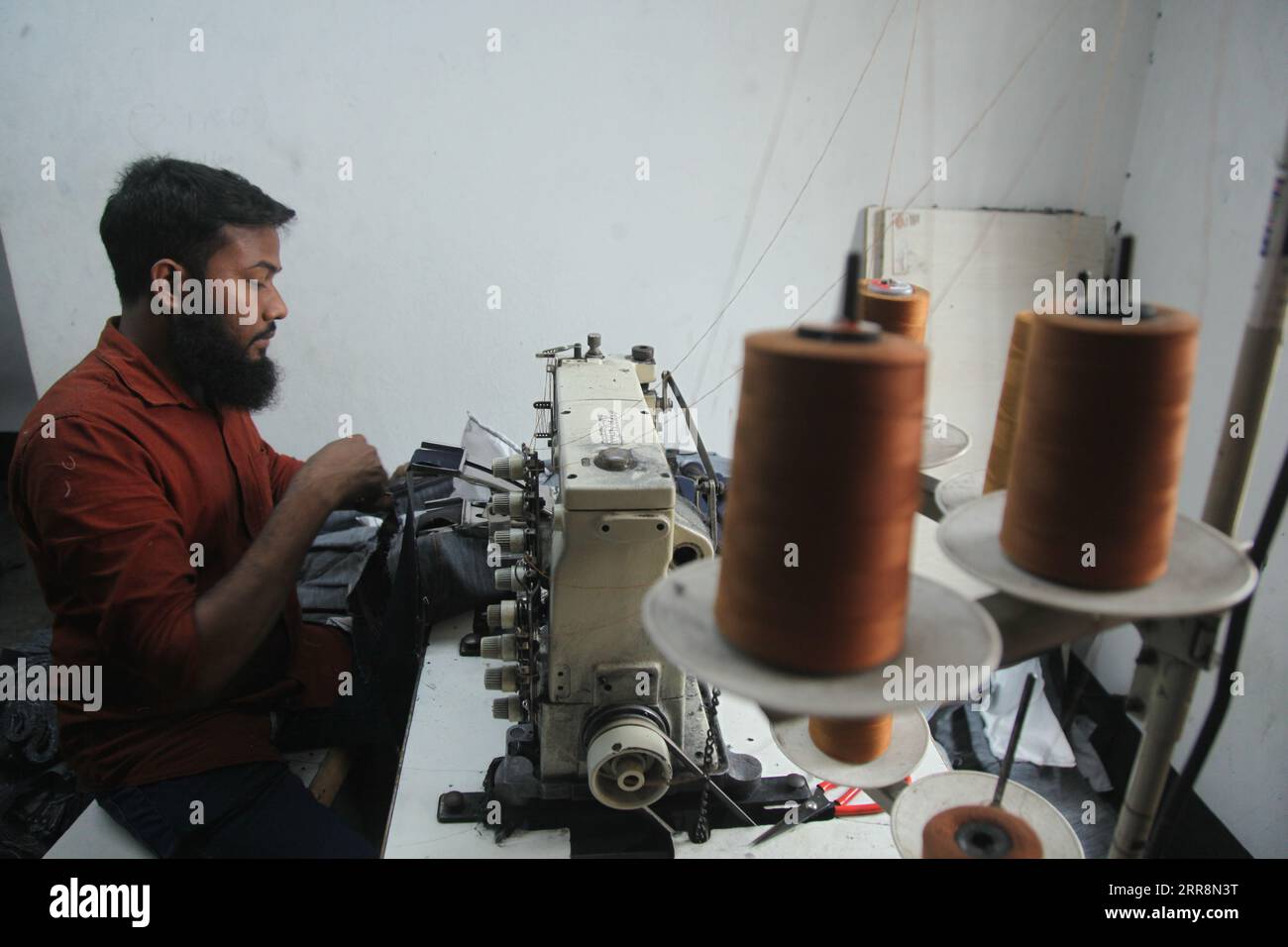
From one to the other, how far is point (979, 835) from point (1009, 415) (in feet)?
1.65

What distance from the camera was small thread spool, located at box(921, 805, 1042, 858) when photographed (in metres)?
0.83

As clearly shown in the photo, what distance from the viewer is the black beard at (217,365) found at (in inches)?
62.8

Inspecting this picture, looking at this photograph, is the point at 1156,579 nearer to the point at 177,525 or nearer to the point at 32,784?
the point at 177,525

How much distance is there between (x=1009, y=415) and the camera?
104 cm

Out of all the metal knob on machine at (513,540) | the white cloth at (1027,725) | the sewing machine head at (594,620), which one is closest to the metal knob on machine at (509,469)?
the sewing machine head at (594,620)

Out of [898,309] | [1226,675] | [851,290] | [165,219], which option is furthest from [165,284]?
[1226,675]

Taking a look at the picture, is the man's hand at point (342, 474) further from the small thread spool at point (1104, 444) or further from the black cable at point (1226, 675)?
the black cable at point (1226, 675)

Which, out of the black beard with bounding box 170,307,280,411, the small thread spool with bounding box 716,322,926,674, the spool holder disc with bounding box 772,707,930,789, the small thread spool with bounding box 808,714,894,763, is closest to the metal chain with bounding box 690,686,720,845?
the spool holder disc with bounding box 772,707,930,789

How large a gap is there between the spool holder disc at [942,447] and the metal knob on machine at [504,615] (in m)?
0.71

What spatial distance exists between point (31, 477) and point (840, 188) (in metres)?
2.51

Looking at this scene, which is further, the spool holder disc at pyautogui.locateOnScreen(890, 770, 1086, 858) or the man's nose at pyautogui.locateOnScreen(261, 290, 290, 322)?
the man's nose at pyautogui.locateOnScreen(261, 290, 290, 322)

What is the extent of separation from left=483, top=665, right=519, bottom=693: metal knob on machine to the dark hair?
0.98m

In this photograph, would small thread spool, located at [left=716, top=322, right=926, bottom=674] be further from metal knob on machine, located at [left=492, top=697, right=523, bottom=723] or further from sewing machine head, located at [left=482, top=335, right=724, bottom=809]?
metal knob on machine, located at [left=492, top=697, right=523, bottom=723]
